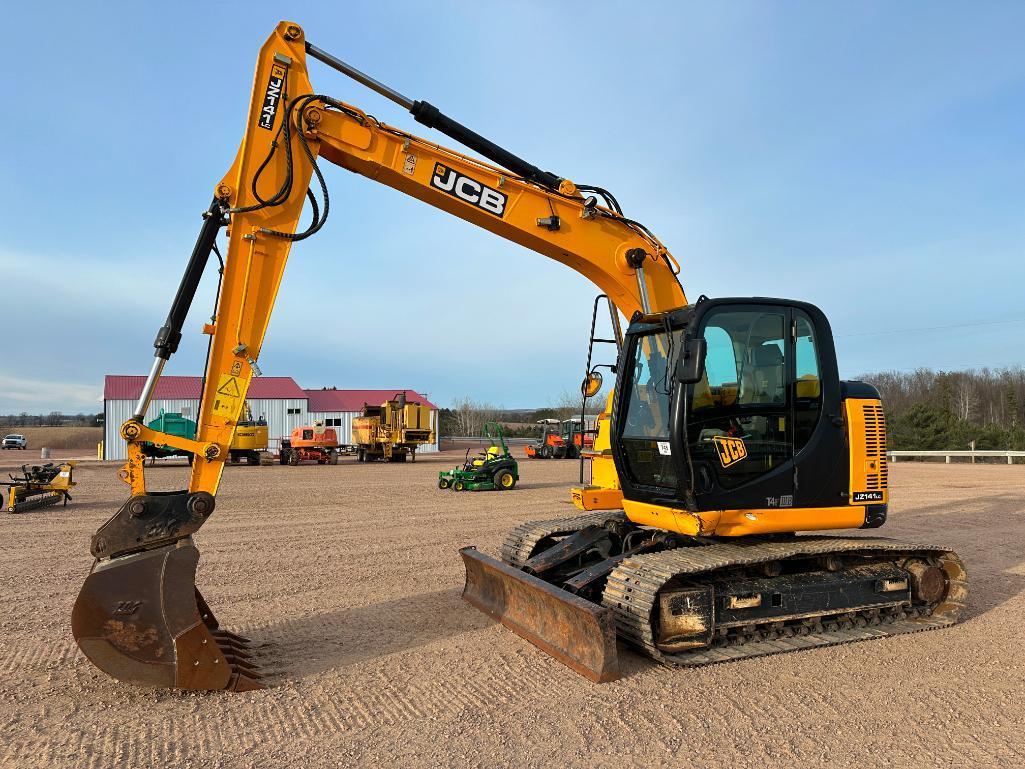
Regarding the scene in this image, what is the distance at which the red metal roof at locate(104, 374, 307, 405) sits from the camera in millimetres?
40875

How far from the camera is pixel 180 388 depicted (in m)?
43.3

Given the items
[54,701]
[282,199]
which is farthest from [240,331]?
[54,701]

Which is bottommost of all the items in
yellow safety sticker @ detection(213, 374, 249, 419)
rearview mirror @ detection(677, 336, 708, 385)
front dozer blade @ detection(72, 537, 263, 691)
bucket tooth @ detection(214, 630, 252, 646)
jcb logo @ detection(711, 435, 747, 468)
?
bucket tooth @ detection(214, 630, 252, 646)

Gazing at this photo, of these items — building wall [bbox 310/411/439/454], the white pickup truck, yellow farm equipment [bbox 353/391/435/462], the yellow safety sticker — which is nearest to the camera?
the yellow safety sticker

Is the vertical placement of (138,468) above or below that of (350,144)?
below

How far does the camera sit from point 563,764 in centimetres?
388

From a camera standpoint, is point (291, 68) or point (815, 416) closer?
point (291, 68)

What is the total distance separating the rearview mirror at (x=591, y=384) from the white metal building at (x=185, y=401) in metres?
34.8

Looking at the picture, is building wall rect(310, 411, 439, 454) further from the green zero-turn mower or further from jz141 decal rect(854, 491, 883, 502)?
jz141 decal rect(854, 491, 883, 502)

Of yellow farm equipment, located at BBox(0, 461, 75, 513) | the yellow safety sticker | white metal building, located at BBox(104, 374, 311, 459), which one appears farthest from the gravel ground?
white metal building, located at BBox(104, 374, 311, 459)

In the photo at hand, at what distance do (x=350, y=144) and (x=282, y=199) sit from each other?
77 centimetres

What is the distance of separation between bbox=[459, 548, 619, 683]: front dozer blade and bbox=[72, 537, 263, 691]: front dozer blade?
7.19 feet

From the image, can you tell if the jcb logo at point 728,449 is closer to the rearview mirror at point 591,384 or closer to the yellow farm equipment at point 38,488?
the rearview mirror at point 591,384

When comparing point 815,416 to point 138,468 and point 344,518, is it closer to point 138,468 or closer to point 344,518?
point 138,468
